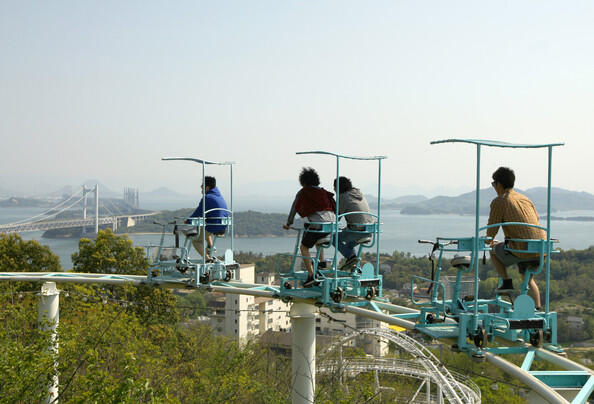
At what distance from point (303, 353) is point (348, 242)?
263 cm

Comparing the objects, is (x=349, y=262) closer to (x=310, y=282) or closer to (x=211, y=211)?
(x=310, y=282)

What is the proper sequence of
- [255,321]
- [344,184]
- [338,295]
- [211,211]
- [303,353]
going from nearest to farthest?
[338,295] → [344,184] → [303,353] → [211,211] → [255,321]

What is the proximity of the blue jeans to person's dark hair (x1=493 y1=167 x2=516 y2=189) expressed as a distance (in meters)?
2.72

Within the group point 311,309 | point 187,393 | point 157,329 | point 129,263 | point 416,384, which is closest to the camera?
point 311,309

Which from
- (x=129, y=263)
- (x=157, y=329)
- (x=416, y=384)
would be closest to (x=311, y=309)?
(x=157, y=329)

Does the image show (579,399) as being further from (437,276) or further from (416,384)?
(416,384)

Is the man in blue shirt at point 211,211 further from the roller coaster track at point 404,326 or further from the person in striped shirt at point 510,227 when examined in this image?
the person in striped shirt at point 510,227

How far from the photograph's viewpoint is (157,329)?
18.7m

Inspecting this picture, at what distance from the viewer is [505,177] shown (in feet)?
19.8

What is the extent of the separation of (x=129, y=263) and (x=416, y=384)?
1421 cm

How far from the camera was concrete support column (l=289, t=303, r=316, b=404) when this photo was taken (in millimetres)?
10094

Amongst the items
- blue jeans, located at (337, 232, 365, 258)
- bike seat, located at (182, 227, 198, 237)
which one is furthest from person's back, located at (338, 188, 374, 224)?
bike seat, located at (182, 227, 198, 237)

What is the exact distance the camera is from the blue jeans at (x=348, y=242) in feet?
27.8

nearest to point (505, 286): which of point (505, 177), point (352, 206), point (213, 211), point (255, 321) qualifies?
point (505, 177)
